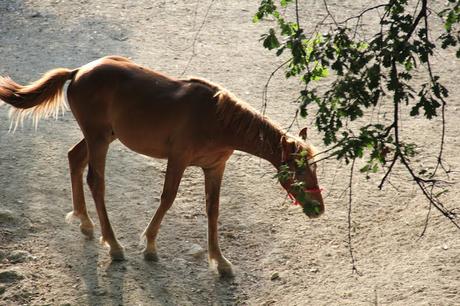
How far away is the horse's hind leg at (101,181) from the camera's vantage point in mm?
5781

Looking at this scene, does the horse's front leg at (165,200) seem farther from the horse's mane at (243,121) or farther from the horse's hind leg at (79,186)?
the horse's hind leg at (79,186)

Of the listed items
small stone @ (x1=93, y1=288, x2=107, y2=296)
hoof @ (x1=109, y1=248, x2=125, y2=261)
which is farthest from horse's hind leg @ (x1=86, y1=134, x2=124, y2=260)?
small stone @ (x1=93, y1=288, x2=107, y2=296)

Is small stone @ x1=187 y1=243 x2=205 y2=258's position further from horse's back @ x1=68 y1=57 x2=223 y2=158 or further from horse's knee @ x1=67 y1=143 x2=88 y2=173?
horse's knee @ x1=67 y1=143 x2=88 y2=173

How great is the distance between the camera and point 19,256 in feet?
18.9

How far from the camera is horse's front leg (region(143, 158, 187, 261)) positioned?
5625 millimetres

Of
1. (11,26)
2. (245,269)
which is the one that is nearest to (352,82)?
(245,269)

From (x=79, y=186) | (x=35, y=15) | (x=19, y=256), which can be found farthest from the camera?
(x=35, y=15)

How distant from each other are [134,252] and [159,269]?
1.09 ft

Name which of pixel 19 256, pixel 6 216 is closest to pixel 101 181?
pixel 19 256

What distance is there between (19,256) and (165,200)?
1.28 m

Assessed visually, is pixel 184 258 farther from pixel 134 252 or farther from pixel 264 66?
pixel 264 66

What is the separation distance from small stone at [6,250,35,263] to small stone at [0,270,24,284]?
8.2 inches

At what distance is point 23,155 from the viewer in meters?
7.14

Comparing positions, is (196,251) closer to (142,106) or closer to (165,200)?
(165,200)
